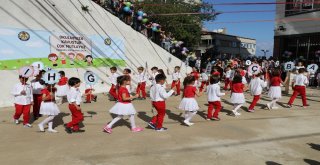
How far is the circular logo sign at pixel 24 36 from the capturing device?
36.2ft

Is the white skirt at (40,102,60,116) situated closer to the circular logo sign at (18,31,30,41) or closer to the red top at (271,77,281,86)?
the circular logo sign at (18,31,30,41)

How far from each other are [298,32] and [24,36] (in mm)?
19208

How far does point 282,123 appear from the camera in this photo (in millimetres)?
8758

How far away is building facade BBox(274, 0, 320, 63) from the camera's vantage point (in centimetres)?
2115

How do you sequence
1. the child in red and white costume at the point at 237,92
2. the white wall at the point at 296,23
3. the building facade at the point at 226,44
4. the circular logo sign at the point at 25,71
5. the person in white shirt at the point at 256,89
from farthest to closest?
the building facade at the point at 226,44 → the white wall at the point at 296,23 → the person in white shirt at the point at 256,89 → the child in red and white costume at the point at 237,92 → the circular logo sign at the point at 25,71

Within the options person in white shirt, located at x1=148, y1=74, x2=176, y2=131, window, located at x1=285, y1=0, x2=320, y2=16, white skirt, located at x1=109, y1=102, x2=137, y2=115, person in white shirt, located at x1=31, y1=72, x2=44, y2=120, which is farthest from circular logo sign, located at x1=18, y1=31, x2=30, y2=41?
window, located at x1=285, y1=0, x2=320, y2=16

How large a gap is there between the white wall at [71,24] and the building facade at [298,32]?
10655 millimetres

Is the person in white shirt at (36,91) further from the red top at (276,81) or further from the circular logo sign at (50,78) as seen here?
the red top at (276,81)

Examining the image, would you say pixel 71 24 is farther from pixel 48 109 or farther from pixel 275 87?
pixel 275 87

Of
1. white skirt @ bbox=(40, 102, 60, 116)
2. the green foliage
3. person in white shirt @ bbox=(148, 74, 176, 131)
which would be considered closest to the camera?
white skirt @ bbox=(40, 102, 60, 116)

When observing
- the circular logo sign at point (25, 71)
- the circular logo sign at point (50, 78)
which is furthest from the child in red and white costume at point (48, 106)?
the circular logo sign at point (25, 71)

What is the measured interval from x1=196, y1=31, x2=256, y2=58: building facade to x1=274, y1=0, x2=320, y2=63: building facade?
17.6 m

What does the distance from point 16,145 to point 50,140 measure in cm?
69

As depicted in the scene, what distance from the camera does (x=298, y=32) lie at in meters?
22.6
